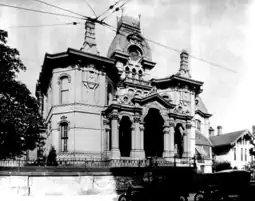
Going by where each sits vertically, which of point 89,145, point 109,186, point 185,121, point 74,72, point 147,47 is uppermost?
point 147,47

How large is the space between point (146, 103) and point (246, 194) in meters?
13.4

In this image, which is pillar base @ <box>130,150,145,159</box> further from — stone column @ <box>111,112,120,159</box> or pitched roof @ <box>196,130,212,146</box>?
pitched roof @ <box>196,130,212,146</box>

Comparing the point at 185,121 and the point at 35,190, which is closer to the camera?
the point at 35,190

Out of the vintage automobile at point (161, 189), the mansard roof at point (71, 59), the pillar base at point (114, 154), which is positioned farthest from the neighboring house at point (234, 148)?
the vintage automobile at point (161, 189)

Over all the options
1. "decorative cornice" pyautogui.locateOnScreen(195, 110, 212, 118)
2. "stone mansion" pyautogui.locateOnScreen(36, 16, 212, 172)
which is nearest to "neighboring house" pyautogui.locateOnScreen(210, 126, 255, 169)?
"decorative cornice" pyautogui.locateOnScreen(195, 110, 212, 118)

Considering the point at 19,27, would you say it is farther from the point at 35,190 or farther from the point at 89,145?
the point at 89,145

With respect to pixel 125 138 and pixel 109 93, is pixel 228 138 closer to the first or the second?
pixel 125 138

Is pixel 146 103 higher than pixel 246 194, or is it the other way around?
pixel 146 103

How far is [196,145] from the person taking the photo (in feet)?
121

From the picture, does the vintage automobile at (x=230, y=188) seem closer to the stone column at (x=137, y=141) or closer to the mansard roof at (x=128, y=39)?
the stone column at (x=137, y=141)

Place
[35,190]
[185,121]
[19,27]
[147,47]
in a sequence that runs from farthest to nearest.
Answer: [147,47] < [185,121] < [35,190] < [19,27]

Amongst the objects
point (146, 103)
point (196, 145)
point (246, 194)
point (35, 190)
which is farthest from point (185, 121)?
point (35, 190)

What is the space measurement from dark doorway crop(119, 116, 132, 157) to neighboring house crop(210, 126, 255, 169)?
61.1 ft

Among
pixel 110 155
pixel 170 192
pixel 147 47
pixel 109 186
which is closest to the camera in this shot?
pixel 170 192
